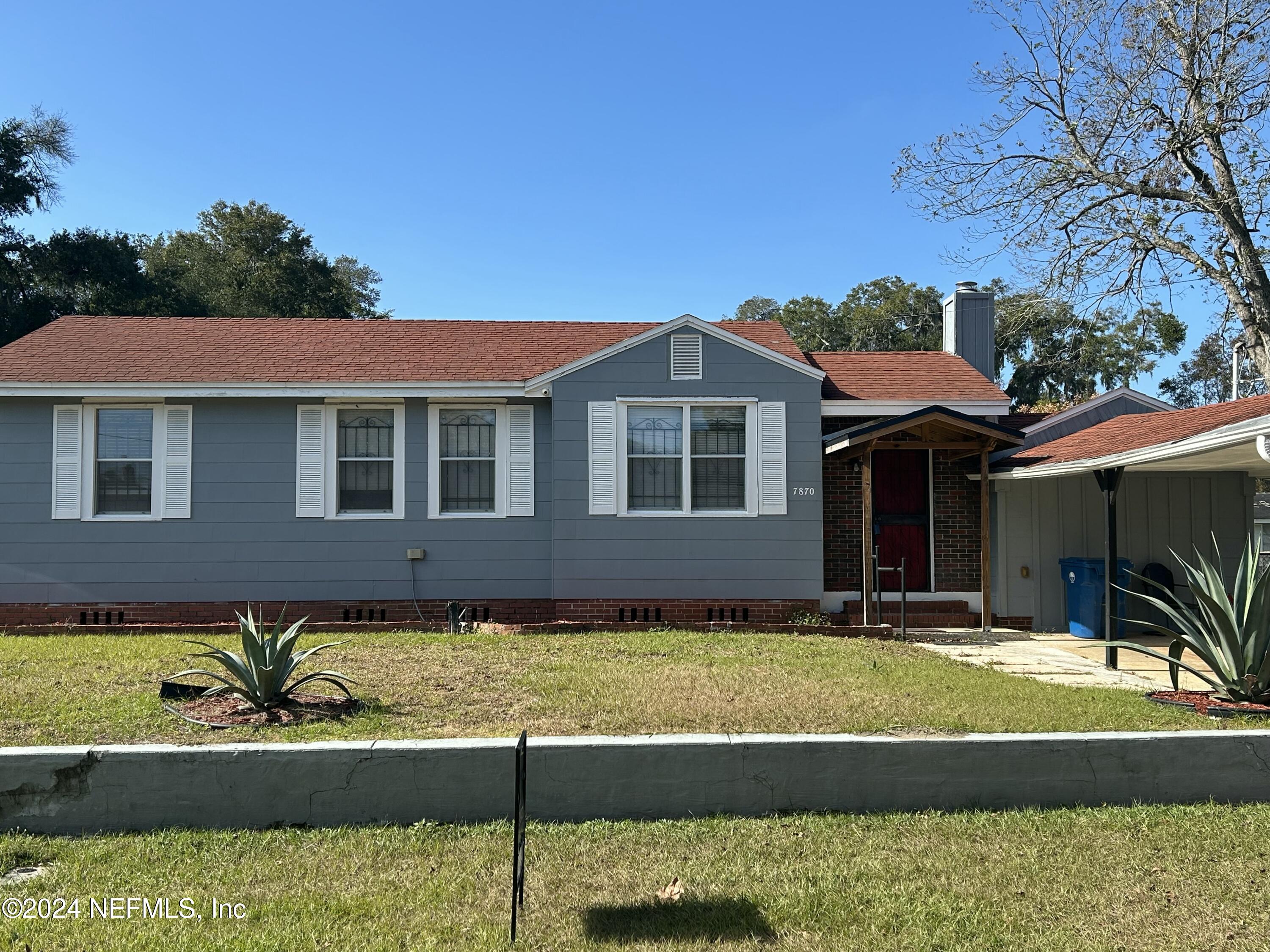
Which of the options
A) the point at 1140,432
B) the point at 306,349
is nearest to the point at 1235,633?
the point at 1140,432

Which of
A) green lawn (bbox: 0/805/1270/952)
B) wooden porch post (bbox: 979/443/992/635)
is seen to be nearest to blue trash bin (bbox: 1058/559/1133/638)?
wooden porch post (bbox: 979/443/992/635)

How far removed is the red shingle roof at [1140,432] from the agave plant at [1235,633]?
52.0 inches

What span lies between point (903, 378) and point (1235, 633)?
7.05m

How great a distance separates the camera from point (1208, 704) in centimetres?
660

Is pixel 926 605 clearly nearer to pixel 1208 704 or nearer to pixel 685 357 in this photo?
pixel 685 357

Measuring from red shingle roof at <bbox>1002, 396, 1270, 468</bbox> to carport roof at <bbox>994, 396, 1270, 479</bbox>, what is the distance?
16mm

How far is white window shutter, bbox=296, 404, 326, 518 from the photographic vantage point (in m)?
12.3

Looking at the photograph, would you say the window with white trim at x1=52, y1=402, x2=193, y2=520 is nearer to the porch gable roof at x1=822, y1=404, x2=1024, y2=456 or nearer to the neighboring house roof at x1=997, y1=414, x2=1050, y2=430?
the porch gable roof at x1=822, y1=404, x2=1024, y2=456

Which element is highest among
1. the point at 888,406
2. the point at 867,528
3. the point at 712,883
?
the point at 888,406

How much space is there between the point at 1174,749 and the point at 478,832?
391 cm

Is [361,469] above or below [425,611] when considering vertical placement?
above

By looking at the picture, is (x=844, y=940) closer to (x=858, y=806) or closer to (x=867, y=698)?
(x=858, y=806)

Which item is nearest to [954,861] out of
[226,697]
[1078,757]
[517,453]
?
[1078,757]

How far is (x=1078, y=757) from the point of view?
212 inches
